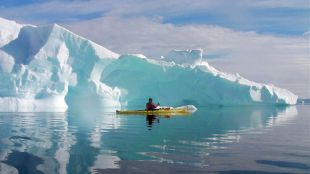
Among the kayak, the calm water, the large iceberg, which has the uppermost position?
the large iceberg

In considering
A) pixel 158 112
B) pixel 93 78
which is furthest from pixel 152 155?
pixel 93 78

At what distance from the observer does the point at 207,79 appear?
44.5 meters

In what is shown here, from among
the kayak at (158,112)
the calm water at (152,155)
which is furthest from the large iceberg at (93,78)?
the calm water at (152,155)

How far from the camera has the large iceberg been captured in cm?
3569

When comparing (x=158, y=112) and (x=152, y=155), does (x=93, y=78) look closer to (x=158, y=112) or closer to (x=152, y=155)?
(x=158, y=112)

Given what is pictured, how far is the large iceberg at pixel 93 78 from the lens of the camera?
117 ft

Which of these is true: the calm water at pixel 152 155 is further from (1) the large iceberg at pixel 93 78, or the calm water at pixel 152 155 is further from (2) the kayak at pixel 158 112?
(1) the large iceberg at pixel 93 78

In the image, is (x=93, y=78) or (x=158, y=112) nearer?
(x=158, y=112)

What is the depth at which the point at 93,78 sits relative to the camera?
134 ft

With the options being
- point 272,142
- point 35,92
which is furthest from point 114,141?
point 35,92

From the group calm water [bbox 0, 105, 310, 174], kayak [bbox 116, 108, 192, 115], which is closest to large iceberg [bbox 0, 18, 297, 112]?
kayak [bbox 116, 108, 192, 115]

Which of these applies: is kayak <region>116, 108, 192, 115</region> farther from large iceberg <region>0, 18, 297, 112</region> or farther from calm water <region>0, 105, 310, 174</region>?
calm water <region>0, 105, 310, 174</region>

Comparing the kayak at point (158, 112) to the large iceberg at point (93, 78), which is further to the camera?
the large iceberg at point (93, 78)

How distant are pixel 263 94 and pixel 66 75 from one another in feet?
74.4
